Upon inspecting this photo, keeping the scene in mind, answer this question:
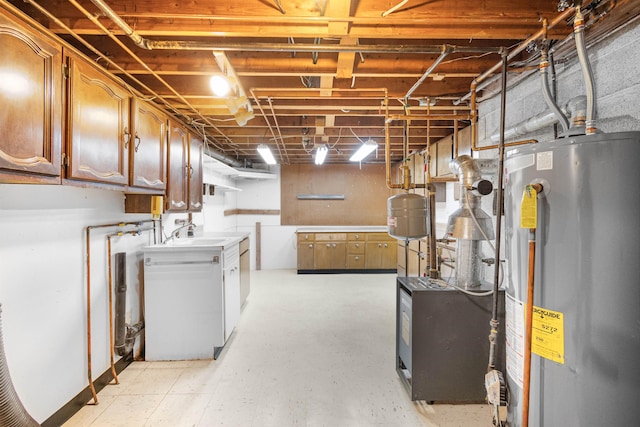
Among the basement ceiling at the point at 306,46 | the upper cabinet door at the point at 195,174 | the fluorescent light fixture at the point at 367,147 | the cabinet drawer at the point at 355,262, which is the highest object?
the basement ceiling at the point at 306,46

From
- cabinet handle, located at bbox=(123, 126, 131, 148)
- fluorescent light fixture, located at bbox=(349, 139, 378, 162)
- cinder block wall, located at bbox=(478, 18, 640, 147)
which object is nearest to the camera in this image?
cinder block wall, located at bbox=(478, 18, 640, 147)

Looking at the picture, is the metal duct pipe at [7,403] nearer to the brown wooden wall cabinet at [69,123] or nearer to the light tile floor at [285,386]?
the light tile floor at [285,386]

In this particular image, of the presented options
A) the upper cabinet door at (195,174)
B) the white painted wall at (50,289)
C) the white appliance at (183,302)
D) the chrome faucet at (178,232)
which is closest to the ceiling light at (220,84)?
the white painted wall at (50,289)

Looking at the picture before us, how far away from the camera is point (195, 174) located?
337cm

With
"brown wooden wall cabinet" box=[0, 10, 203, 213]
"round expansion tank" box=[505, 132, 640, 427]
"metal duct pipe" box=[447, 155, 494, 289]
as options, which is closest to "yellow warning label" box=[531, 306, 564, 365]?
"round expansion tank" box=[505, 132, 640, 427]

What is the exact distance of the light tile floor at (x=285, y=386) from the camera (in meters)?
1.90

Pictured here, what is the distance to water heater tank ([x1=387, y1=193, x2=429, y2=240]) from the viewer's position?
214 centimetres

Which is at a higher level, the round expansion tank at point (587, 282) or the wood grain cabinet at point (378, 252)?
the round expansion tank at point (587, 282)

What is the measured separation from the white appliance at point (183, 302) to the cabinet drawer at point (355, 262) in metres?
3.50

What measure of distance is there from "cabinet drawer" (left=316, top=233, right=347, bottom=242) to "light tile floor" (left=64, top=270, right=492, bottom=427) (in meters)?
2.33

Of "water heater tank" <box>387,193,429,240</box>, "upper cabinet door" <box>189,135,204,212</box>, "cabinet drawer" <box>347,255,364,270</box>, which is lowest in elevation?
"cabinet drawer" <box>347,255,364,270</box>

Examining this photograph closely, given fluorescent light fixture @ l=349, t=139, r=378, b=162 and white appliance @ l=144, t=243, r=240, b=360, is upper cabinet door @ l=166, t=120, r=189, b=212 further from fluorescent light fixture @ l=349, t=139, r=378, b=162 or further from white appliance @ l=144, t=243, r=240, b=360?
fluorescent light fixture @ l=349, t=139, r=378, b=162

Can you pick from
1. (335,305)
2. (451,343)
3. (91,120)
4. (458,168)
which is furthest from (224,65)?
(335,305)

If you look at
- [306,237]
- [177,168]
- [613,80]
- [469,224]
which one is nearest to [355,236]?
[306,237]
